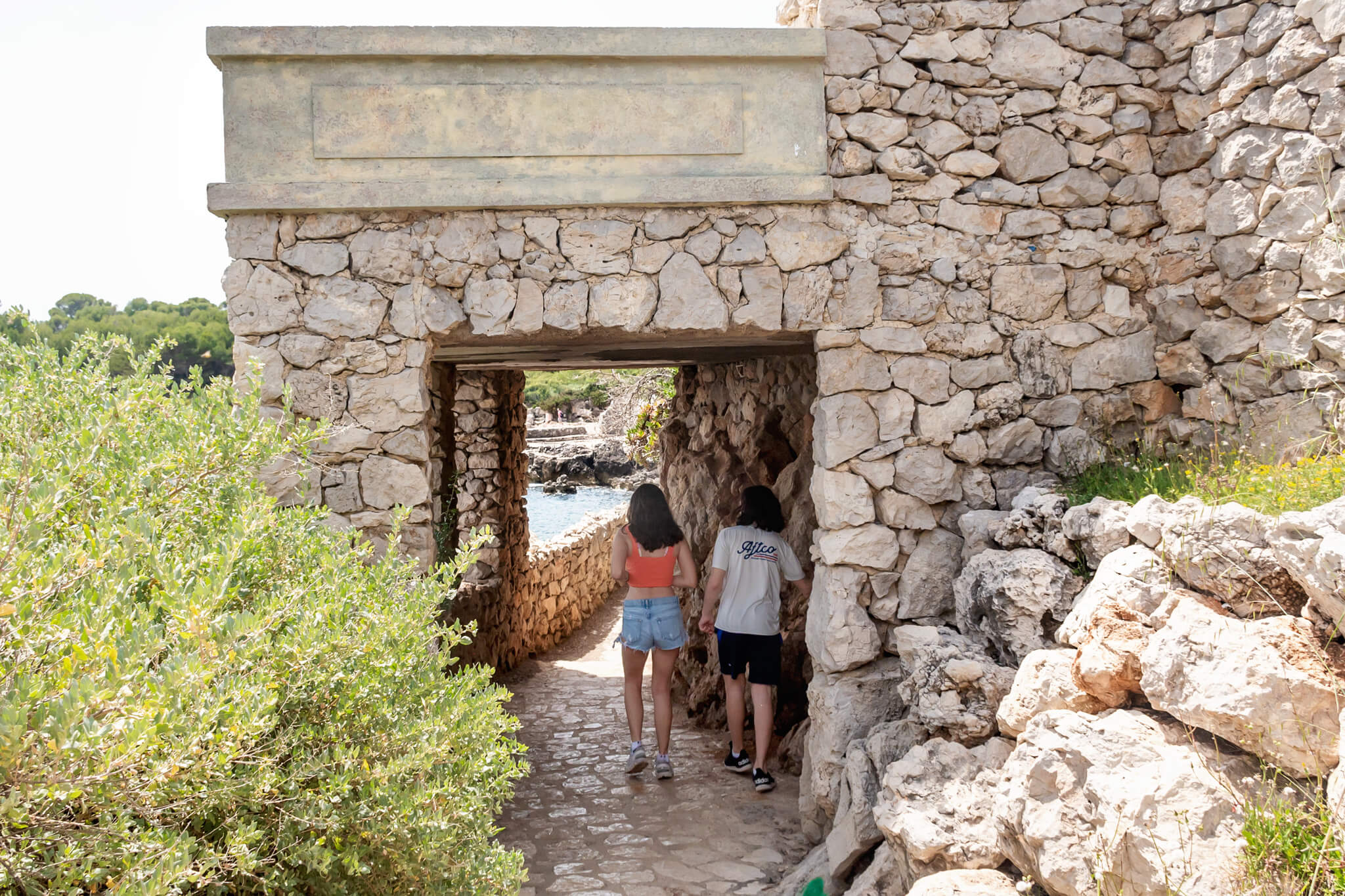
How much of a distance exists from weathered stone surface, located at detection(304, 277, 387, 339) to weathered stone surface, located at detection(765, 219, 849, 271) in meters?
1.96

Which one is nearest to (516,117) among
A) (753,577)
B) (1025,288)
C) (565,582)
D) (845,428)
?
(845,428)

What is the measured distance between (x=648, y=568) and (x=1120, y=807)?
10.3 feet

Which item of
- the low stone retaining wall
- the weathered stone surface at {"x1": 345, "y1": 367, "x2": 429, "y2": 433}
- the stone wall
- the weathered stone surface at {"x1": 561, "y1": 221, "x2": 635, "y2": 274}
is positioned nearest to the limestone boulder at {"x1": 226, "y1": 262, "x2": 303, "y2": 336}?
the weathered stone surface at {"x1": 345, "y1": 367, "x2": 429, "y2": 433}

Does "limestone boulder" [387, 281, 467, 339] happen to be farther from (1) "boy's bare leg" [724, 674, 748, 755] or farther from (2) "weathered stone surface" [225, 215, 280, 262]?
(1) "boy's bare leg" [724, 674, 748, 755]

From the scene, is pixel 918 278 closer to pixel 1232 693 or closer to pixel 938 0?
pixel 938 0

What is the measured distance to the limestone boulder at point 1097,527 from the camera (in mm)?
3666

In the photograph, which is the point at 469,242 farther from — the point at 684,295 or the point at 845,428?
the point at 845,428

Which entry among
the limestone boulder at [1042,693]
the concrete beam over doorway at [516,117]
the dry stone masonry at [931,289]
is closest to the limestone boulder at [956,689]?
the dry stone masonry at [931,289]

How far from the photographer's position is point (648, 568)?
545 cm

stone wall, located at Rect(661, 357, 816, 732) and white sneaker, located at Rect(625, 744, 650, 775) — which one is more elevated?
stone wall, located at Rect(661, 357, 816, 732)

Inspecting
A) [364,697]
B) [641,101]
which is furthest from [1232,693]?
[641,101]

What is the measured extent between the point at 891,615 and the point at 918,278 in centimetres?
171

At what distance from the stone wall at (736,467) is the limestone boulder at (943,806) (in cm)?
273

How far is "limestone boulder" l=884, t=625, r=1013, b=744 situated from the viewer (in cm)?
366
